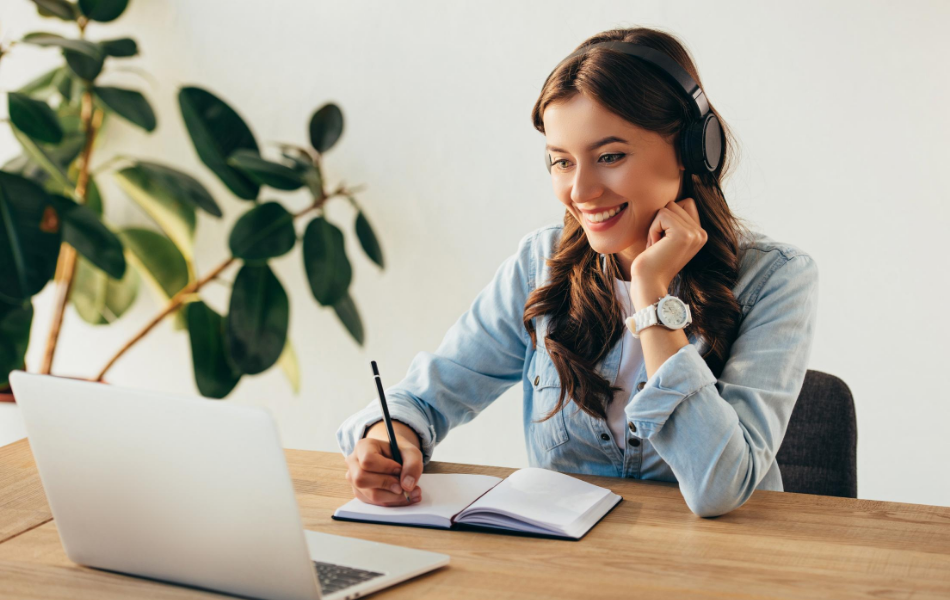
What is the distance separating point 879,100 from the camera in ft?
7.26

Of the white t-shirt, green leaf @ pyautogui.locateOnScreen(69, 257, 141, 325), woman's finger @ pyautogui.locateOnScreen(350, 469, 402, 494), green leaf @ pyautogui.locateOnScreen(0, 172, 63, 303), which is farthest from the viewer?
green leaf @ pyautogui.locateOnScreen(69, 257, 141, 325)

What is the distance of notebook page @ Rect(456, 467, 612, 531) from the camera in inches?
42.1

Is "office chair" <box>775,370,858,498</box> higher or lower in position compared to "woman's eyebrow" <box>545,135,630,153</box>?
lower

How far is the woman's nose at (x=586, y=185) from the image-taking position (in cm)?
131

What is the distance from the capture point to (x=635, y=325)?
127cm

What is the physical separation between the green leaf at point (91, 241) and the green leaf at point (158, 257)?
42cm

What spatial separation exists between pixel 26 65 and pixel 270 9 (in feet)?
3.21

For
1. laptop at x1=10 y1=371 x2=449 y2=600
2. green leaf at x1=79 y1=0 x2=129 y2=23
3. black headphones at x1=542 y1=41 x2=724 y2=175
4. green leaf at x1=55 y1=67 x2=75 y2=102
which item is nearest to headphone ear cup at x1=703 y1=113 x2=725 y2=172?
black headphones at x1=542 y1=41 x2=724 y2=175

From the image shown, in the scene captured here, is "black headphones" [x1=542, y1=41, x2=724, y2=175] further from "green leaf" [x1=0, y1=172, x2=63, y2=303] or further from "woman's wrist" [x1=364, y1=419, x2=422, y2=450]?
"green leaf" [x1=0, y1=172, x2=63, y2=303]

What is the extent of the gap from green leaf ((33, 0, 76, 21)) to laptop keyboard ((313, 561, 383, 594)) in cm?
217

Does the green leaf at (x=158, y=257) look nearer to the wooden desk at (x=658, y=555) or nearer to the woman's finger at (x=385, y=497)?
the wooden desk at (x=658, y=555)

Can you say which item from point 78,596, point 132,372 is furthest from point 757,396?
point 132,372

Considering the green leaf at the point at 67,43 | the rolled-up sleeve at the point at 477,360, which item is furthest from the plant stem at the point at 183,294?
the rolled-up sleeve at the point at 477,360

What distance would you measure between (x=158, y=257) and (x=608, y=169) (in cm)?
185
